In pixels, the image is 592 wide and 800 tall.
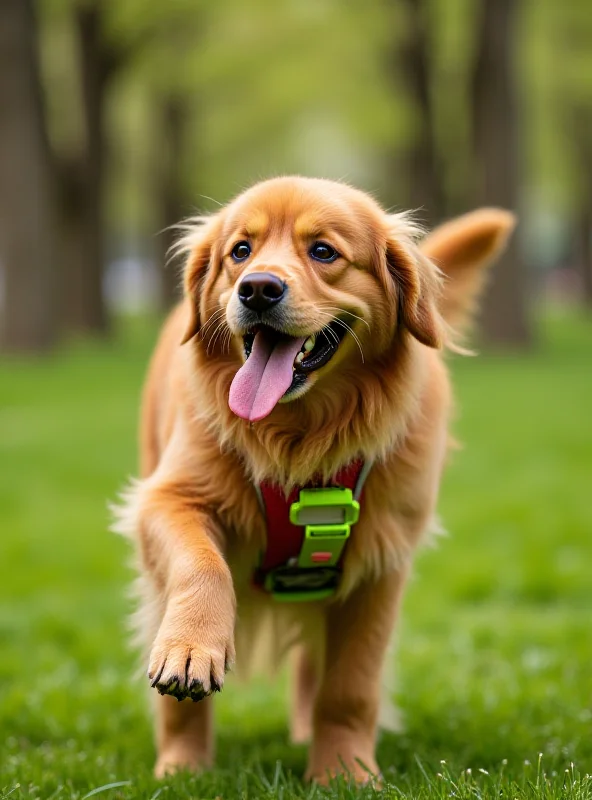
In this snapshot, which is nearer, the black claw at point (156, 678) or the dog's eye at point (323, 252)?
the black claw at point (156, 678)

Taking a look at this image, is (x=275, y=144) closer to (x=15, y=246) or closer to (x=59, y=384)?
(x=15, y=246)

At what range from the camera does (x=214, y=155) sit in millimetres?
29531

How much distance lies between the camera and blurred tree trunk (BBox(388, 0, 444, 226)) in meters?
21.5

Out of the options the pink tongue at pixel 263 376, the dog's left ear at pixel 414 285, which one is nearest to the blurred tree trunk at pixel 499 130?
the dog's left ear at pixel 414 285

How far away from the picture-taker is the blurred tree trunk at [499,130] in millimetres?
18438

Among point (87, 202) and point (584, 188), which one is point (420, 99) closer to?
point (87, 202)

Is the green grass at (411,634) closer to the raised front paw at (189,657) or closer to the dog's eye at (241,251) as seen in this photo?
the raised front paw at (189,657)

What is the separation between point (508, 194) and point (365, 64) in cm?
817

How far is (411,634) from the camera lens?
6.52 m

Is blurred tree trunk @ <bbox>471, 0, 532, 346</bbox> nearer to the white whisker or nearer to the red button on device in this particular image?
the white whisker

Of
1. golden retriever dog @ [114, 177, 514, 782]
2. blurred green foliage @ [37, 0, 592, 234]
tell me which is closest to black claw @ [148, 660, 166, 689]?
golden retriever dog @ [114, 177, 514, 782]

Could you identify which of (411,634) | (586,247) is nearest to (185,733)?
(411,634)

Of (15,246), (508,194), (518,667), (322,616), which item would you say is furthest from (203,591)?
(508,194)

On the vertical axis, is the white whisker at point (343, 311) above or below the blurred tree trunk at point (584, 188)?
above
